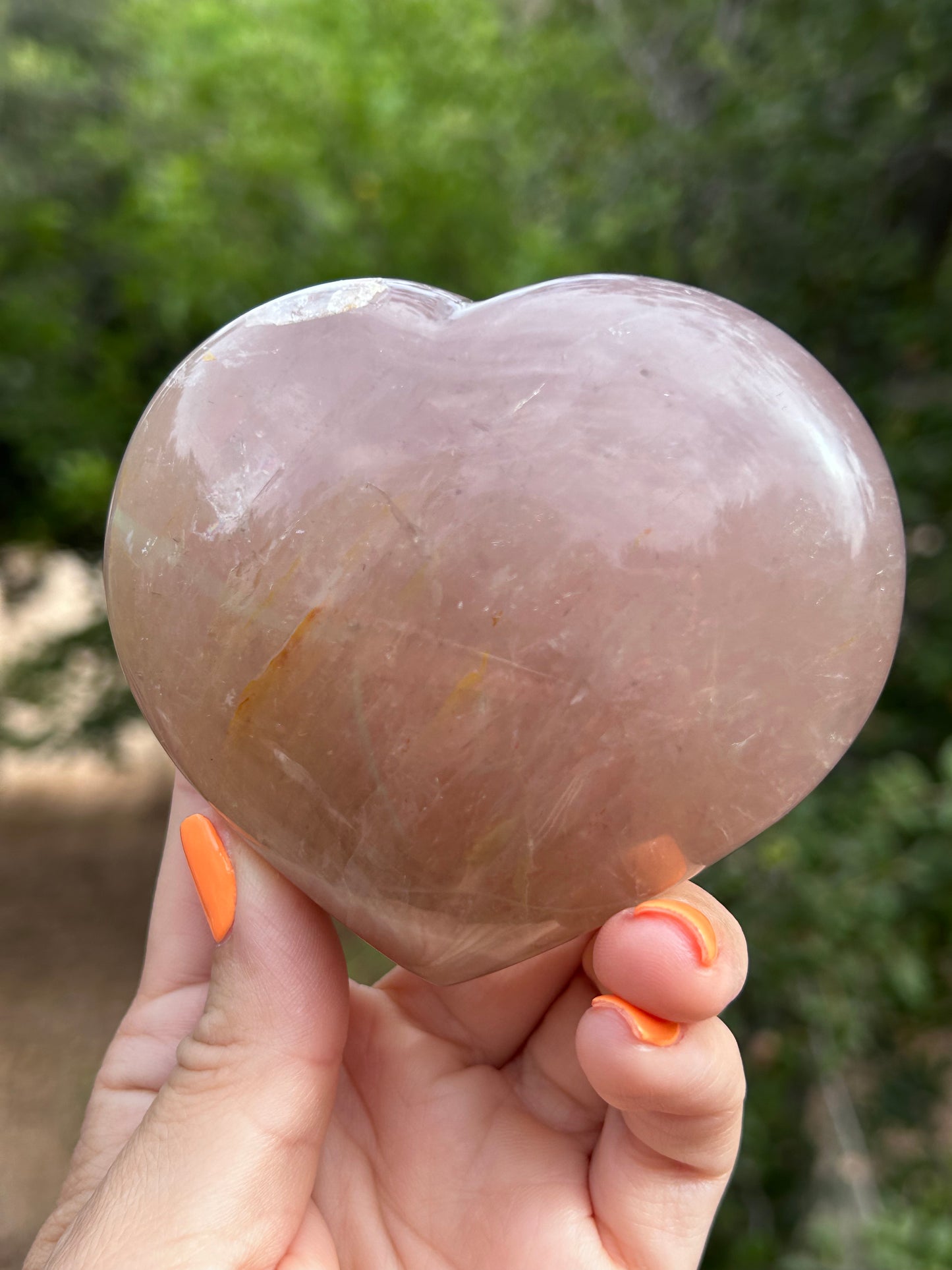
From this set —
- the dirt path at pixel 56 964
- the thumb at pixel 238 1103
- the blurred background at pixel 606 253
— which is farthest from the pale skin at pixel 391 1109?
the dirt path at pixel 56 964

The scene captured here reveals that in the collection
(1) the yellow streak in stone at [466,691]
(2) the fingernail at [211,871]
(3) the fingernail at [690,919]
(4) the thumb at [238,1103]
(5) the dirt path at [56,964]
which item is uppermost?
(1) the yellow streak in stone at [466,691]

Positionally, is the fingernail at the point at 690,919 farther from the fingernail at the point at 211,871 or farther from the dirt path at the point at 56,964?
the dirt path at the point at 56,964

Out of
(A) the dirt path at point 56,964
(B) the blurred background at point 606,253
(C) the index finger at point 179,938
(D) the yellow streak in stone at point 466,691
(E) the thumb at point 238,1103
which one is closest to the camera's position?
(D) the yellow streak in stone at point 466,691

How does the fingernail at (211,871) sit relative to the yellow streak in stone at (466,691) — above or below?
below

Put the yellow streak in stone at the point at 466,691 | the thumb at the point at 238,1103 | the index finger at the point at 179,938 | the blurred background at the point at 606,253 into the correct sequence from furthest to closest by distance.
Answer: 1. the blurred background at the point at 606,253
2. the index finger at the point at 179,938
3. the thumb at the point at 238,1103
4. the yellow streak in stone at the point at 466,691

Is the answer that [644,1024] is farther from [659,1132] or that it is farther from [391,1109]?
[391,1109]

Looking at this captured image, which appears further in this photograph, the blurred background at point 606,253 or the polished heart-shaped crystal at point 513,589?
the blurred background at point 606,253

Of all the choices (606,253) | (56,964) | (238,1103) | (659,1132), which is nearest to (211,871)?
(238,1103)

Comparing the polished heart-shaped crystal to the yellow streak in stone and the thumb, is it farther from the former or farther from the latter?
the thumb
